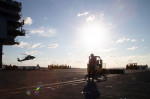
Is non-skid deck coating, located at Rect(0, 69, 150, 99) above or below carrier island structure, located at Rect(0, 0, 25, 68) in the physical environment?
below

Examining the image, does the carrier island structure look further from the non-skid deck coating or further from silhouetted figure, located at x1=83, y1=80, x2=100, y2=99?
silhouetted figure, located at x1=83, y1=80, x2=100, y2=99

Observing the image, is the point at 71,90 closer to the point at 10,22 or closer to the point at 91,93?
the point at 91,93

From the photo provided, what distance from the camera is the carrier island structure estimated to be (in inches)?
2231

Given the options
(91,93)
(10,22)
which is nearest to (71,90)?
(91,93)

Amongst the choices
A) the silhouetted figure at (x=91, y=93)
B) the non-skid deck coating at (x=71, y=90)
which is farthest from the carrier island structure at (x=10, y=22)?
the silhouetted figure at (x=91, y=93)

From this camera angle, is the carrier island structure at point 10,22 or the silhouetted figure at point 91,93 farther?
the carrier island structure at point 10,22

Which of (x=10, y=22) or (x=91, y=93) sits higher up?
(x=10, y=22)

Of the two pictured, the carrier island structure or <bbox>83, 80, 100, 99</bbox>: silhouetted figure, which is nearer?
<bbox>83, 80, 100, 99</bbox>: silhouetted figure

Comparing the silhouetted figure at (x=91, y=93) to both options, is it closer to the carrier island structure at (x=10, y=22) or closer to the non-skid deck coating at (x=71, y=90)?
the non-skid deck coating at (x=71, y=90)

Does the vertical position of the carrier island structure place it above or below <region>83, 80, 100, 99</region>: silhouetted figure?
above

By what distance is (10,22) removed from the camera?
60.8 m

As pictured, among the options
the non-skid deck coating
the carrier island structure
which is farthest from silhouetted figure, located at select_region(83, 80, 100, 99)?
the carrier island structure

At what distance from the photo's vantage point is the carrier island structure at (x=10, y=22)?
5668 cm

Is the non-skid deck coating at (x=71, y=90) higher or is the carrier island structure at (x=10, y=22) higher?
the carrier island structure at (x=10, y=22)
